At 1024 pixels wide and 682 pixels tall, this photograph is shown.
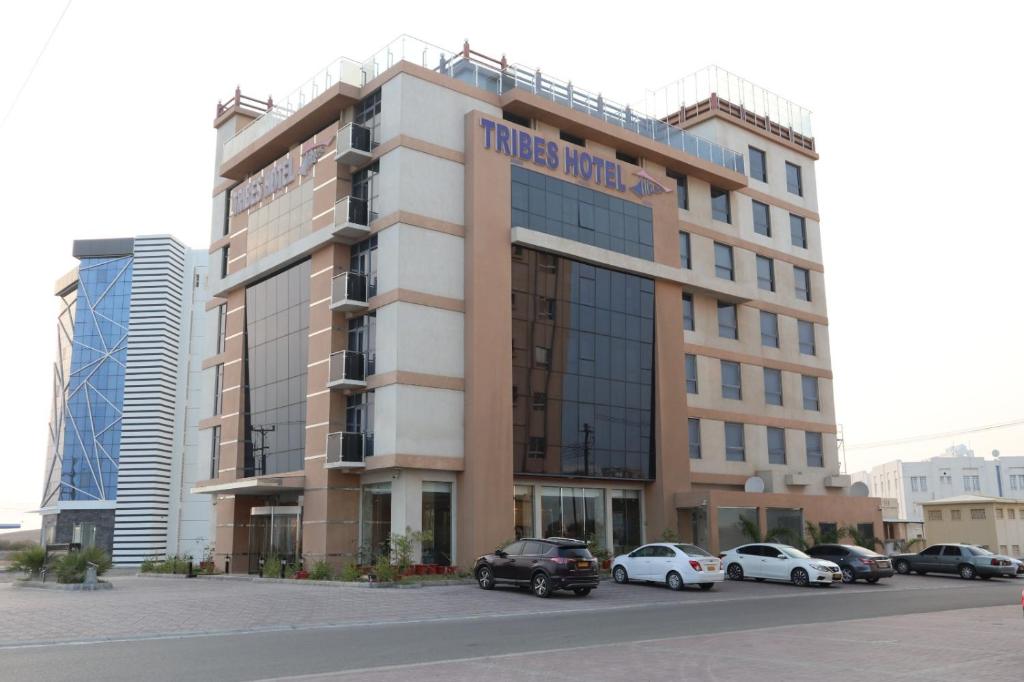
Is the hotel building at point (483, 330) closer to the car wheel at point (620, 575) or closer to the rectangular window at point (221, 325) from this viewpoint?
the rectangular window at point (221, 325)

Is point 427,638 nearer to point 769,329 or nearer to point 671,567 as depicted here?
point 671,567

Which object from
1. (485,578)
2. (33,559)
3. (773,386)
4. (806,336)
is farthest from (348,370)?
(806,336)

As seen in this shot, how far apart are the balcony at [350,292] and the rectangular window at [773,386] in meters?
23.1

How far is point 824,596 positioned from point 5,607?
23048 millimetres

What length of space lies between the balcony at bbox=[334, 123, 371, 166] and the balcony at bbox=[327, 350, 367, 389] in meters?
7.86

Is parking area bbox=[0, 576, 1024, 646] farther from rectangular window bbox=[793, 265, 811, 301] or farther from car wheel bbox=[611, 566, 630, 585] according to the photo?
rectangular window bbox=[793, 265, 811, 301]

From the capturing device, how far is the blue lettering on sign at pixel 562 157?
121 ft

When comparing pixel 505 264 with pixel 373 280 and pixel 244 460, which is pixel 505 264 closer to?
pixel 373 280

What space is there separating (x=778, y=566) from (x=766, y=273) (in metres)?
20.6

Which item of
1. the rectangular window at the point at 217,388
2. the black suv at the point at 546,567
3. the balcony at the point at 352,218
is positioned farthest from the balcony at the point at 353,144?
the black suv at the point at 546,567

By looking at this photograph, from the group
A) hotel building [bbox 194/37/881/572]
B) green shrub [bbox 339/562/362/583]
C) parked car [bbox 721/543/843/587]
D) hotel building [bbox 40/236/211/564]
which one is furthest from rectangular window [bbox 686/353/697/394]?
hotel building [bbox 40/236/211/564]

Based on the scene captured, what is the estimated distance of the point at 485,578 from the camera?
28.6 meters

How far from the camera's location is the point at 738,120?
49.5 m

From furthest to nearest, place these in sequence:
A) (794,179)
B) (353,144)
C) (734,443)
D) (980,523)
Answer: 1. (980,523)
2. (794,179)
3. (734,443)
4. (353,144)
